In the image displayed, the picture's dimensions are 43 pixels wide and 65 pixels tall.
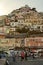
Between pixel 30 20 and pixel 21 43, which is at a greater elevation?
pixel 30 20

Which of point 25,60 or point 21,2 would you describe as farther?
point 21,2

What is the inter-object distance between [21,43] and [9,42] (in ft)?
0.64

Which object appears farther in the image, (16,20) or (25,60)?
(16,20)

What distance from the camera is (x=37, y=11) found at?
313 cm

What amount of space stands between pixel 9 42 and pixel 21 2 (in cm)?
70

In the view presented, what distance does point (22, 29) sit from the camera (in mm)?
3064

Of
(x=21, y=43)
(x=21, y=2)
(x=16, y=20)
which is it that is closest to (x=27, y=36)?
(x=21, y=43)

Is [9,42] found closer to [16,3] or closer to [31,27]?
[31,27]

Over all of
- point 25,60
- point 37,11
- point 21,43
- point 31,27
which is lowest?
point 25,60

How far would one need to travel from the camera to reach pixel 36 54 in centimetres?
298

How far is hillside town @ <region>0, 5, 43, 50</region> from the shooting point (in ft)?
9.92

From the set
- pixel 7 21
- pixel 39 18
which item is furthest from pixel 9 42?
pixel 39 18

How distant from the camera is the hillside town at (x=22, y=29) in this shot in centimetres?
302

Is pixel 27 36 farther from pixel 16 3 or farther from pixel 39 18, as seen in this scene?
pixel 16 3
